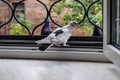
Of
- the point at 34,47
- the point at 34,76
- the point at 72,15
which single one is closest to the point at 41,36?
the point at 34,47

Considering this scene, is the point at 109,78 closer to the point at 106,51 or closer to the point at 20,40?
the point at 106,51

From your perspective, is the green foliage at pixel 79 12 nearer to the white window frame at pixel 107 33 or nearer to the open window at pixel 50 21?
the open window at pixel 50 21

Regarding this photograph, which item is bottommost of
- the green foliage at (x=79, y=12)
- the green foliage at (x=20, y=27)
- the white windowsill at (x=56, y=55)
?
the white windowsill at (x=56, y=55)

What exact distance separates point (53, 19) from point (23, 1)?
0.62ft

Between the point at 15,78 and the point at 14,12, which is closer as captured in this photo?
the point at 15,78

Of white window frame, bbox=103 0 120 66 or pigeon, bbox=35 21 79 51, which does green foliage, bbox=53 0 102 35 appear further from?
white window frame, bbox=103 0 120 66

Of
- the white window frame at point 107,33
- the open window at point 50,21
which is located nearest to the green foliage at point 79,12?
the open window at point 50,21

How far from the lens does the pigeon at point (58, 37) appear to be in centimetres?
112

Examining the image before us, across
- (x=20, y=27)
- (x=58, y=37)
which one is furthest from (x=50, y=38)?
(x=20, y=27)

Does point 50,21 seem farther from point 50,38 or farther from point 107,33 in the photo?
point 107,33

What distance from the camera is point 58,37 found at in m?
1.12

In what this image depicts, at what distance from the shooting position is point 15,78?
2.88 feet

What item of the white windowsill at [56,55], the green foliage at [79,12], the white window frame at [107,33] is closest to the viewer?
the white window frame at [107,33]

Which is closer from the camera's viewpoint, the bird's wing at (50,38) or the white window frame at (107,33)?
the white window frame at (107,33)
